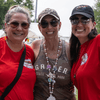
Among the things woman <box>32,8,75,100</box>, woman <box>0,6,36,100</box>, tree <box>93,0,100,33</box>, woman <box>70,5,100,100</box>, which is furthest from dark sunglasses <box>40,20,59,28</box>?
tree <box>93,0,100,33</box>

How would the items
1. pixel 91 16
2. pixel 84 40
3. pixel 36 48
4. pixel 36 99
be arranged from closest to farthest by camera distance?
pixel 91 16 → pixel 84 40 → pixel 36 99 → pixel 36 48

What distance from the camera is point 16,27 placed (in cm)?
222

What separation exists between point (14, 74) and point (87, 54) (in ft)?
3.80

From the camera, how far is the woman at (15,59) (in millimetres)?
2016

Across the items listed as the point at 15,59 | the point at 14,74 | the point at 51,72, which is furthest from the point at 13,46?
the point at 51,72

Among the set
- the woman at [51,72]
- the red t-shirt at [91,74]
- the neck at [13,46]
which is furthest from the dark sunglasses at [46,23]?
the red t-shirt at [91,74]

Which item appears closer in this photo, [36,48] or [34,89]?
[34,89]

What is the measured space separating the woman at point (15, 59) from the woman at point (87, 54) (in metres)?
0.80

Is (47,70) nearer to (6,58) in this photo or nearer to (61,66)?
(61,66)

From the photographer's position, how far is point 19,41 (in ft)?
7.59

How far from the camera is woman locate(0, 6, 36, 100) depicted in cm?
202

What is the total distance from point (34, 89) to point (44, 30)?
1.14 m

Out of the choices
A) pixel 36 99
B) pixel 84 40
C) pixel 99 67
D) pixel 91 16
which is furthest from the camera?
pixel 36 99

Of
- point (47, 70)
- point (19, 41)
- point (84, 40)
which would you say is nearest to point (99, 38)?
point (84, 40)
